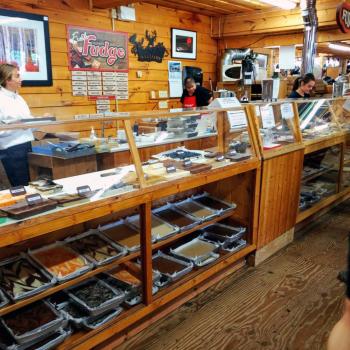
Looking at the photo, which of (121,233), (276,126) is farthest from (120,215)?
(276,126)

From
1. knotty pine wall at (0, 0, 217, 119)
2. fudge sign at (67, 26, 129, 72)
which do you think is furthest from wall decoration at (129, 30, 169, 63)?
fudge sign at (67, 26, 129, 72)

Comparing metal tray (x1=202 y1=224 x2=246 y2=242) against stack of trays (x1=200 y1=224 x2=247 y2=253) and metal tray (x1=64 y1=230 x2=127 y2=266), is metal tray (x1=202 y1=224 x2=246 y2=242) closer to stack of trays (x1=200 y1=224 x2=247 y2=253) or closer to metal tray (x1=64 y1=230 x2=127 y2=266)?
stack of trays (x1=200 y1=224 x2=247 y2=253)

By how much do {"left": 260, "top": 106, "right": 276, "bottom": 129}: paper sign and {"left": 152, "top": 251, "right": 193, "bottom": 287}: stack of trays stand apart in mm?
1372

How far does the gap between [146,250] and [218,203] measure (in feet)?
3.48

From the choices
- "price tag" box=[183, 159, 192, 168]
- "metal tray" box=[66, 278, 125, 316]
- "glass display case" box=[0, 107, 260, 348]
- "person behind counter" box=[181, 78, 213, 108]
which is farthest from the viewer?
"person behind counter" box=[181, 78, 213, 108]

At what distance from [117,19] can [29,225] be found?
429cm

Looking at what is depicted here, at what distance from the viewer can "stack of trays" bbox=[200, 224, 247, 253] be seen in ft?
9.07

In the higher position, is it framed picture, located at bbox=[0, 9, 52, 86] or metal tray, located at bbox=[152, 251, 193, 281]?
framed picture, located at bbox=[0, 9, 52, 86]

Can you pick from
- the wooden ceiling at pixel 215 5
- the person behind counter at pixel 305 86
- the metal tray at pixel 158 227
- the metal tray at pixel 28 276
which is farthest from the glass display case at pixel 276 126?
the wooden ceiling at pixel 215 5

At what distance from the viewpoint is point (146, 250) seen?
2037 millimetres

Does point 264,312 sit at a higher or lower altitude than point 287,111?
lower

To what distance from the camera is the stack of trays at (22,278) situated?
1.68 metres

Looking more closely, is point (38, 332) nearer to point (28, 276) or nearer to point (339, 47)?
point (28, 276)

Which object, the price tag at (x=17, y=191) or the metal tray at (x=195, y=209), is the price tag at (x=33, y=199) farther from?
the metal tray at (x=195, y=209)
